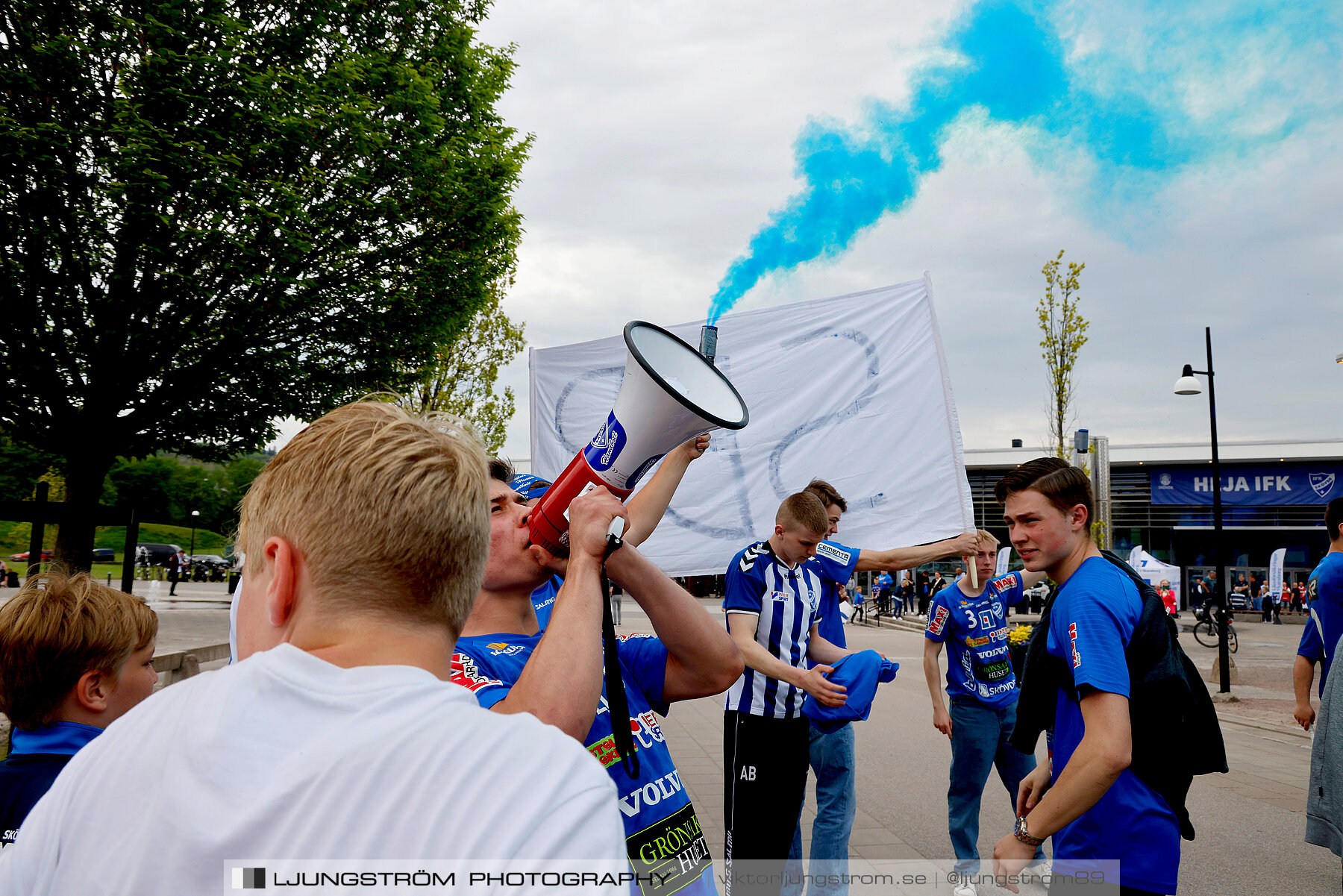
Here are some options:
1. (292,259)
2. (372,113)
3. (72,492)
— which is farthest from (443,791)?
(72,492)

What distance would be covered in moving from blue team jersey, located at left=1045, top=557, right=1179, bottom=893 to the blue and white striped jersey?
1764 mm

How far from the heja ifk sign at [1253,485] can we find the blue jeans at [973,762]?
38849 millimetres

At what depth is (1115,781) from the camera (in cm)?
245

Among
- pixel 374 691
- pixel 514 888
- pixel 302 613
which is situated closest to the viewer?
pixel 514 888

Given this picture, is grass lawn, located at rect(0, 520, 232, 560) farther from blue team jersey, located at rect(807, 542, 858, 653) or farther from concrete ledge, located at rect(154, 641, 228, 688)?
blue team jersey, located at rect(807, 542, 858, 653)

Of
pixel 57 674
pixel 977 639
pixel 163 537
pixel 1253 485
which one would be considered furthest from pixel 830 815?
pixel 163 537

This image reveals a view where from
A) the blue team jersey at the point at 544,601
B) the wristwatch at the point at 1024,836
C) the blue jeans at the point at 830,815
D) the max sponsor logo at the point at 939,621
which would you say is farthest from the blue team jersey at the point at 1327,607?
the blue team jersey at the point at 544,601

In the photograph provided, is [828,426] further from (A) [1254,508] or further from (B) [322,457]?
(A) [1254,508]

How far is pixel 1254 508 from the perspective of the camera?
39.2 metres

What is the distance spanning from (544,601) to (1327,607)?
5.10 m

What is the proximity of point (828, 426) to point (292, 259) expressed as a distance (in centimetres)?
744

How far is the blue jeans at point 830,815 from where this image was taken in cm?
415

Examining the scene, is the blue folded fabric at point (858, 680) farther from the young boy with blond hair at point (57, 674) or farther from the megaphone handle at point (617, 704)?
the young boy with blond hair at point (57, 674)

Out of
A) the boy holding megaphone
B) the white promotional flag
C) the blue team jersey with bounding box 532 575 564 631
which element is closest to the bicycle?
the white promotional flag
